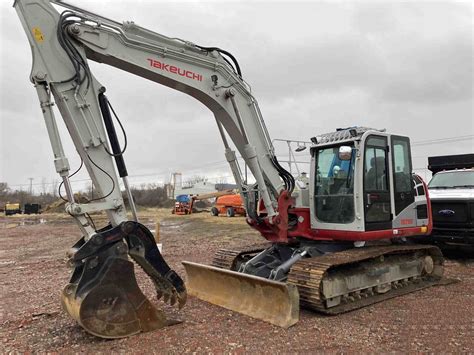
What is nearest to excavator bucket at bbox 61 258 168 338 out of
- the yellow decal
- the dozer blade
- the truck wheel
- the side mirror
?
the dozer blade

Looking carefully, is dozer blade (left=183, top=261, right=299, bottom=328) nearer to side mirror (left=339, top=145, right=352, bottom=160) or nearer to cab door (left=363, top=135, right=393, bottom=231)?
cab door (left=363, top=135, right=393, bottom=231)

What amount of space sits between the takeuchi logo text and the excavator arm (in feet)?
0.05

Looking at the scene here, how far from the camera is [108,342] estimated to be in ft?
16.3

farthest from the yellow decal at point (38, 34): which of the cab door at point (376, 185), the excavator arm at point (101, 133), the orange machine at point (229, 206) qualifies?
the orange machine at point (229, 206)

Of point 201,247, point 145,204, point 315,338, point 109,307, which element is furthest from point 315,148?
point 145,204

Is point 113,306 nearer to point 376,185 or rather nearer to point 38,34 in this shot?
point 38,34

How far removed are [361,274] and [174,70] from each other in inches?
162

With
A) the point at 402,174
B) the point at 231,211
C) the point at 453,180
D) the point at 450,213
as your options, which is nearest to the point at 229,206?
the point at 231,211

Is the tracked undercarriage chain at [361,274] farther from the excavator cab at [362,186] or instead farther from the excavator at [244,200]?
the excavator cab at [362,186]

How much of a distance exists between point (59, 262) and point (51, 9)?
26.2 feet

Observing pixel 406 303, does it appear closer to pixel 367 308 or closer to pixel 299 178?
pixel 367 308

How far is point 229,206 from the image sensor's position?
1198 inches

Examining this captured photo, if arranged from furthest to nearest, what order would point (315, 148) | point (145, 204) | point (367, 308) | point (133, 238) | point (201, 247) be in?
point (145, 204)
point (201, 247)
point (315, 148)
point (367, 308)
point (133, 238)

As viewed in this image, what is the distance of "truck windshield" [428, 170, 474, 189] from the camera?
11266mm
